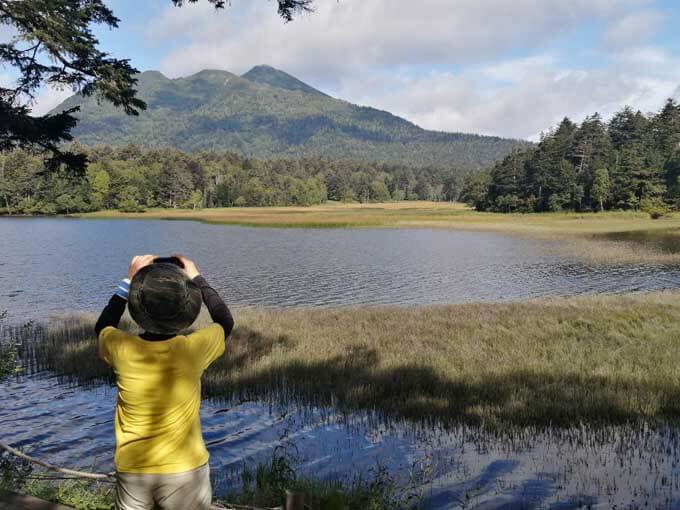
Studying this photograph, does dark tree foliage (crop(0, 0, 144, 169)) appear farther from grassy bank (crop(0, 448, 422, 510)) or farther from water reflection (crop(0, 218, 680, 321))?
water reflection (crop(0, 218, 680, 321))

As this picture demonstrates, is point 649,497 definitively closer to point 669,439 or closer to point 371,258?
point 669,439

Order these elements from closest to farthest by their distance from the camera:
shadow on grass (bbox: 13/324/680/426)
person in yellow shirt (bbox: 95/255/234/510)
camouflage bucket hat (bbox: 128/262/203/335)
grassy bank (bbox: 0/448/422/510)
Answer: camouflage bucket hat (bbox: 128/262/203/335) → person in yellow shirt (bbox: 95/255/234/510) → grassy bank (bbox: 0/448/422/510) → shadow on grass (bbox: 13/324/680/426)

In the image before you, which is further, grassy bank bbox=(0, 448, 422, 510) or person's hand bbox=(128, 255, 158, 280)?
grassy bank bbox=(0, 448, 422, 510)

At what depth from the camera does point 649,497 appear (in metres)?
6.70

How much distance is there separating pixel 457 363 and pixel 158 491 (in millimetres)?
9996

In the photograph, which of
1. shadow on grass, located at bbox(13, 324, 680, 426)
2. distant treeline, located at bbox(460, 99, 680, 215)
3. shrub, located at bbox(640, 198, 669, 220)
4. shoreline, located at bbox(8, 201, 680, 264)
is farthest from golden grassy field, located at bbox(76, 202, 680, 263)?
shadow on grass, located at bbox(13, 324, 680, 426)

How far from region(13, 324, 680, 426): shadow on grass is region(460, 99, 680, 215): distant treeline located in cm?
9260

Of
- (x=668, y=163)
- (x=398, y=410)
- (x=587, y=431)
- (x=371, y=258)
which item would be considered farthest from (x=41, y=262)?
(x=668, y=163)

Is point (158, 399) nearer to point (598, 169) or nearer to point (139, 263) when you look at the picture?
point (139, 263)

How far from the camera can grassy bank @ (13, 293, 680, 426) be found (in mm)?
9734

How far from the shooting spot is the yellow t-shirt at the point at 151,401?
2.95 meters

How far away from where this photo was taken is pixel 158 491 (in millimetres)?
2961

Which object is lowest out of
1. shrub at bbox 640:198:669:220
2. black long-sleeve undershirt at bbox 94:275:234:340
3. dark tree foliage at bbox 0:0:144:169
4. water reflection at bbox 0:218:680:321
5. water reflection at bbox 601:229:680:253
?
water reflection at bbox 0:218:680:321

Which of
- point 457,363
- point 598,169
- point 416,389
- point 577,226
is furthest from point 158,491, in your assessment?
point 598,169
